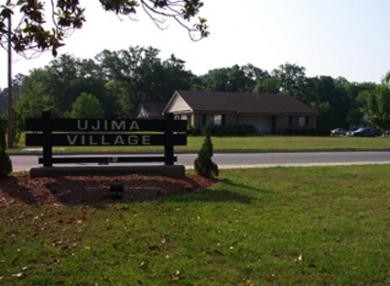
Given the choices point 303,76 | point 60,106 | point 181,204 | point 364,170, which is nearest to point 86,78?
point 60,106

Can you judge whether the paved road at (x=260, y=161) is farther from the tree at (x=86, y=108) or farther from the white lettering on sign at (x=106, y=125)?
the tree at (x=86, y=108)

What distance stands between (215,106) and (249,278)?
2250 inches

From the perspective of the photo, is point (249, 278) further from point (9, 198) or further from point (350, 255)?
point (9, 198)

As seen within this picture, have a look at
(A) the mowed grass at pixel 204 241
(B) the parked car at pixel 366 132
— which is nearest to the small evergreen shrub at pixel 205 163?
(A) the mowed grass at pixel 204 241

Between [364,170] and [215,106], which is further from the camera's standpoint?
[215,106]

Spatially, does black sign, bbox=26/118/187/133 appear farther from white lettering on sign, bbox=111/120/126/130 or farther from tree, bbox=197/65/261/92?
tree, bbox=197/65/261/92

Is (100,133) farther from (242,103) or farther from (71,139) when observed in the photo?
(242,103)

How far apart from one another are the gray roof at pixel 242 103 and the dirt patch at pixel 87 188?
1943 inches

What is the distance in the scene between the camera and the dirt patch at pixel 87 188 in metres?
9.88

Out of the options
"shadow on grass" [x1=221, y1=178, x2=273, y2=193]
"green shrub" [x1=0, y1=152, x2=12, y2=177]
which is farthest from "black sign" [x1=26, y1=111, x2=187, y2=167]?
"shadow on grass" [x1=221, y1=178, x2=273, y2=193]

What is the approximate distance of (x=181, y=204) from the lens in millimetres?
9672

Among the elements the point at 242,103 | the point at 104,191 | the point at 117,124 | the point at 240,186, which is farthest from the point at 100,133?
the point at 242,103

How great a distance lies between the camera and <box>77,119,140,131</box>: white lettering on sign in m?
12.5

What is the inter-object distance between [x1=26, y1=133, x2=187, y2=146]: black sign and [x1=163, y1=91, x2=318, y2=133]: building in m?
47.6
